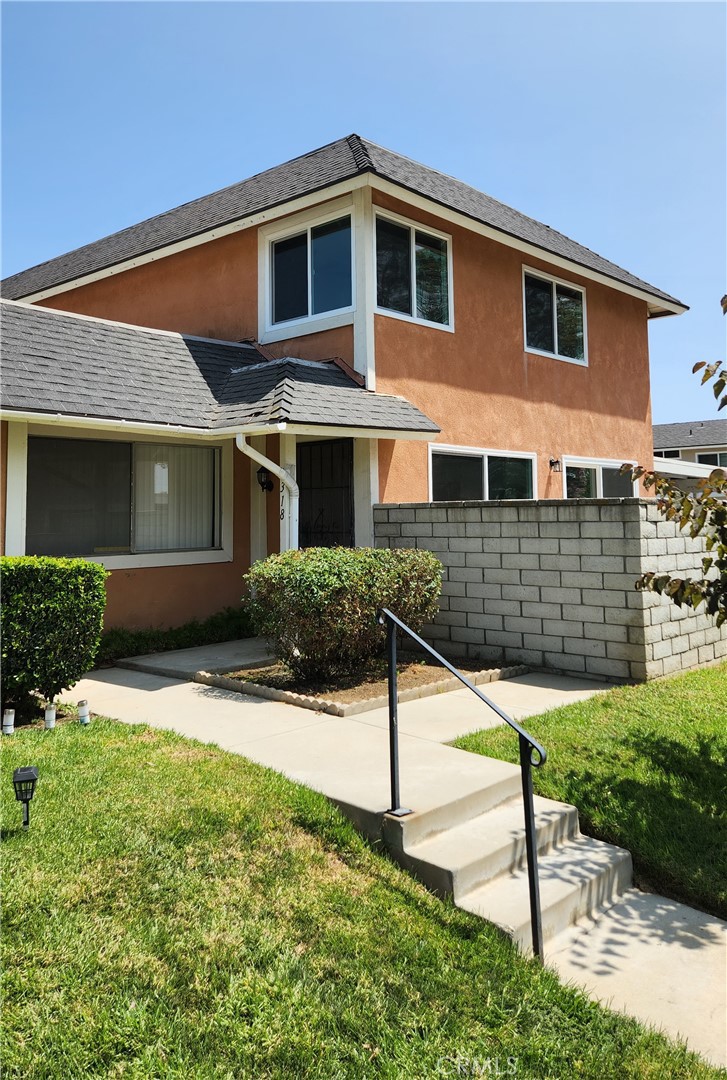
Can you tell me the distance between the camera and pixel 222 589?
10750 millimetres

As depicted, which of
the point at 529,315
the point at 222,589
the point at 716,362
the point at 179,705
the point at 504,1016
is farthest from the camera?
the point at 529,315

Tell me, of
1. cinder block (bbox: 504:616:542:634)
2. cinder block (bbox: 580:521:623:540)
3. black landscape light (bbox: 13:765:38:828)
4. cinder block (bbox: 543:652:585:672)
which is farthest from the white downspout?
black landscape light (bbox: 13:765:38:828)

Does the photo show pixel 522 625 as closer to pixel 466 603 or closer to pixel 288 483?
pixel 466 603

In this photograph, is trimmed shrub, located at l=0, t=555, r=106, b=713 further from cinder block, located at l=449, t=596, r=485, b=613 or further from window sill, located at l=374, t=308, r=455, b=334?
window sill, located at l=374, t=308, r=455, b=334

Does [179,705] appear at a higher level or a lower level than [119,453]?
lower

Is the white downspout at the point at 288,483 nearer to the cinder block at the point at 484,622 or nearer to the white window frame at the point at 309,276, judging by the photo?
the cinder block at the point at 484,622

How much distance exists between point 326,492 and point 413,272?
376 cm

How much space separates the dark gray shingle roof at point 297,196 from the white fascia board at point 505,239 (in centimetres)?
8

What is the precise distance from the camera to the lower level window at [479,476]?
448 inches

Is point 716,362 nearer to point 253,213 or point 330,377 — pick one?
point 330,377

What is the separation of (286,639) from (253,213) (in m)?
7.20

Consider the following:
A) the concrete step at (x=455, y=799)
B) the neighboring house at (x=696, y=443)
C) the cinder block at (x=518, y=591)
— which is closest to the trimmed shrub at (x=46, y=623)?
the concrete step at (x=455, y=799)

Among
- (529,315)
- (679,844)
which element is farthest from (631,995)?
(529,315)

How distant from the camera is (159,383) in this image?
9.56 meters
